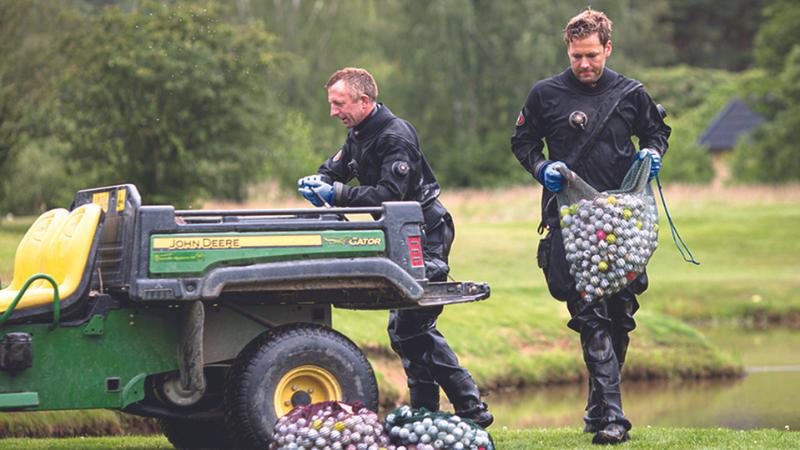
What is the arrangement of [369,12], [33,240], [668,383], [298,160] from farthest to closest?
[369,12] → [298,160] → [668,383] → [33,240]

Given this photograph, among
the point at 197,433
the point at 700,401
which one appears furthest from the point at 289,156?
the point at 197,433

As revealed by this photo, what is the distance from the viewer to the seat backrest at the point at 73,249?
735 cm

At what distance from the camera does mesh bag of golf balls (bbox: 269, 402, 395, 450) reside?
272 inches

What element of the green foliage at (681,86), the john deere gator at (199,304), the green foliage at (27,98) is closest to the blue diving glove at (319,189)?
the john deere gator at (199,304)

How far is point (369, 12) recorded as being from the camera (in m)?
59.8

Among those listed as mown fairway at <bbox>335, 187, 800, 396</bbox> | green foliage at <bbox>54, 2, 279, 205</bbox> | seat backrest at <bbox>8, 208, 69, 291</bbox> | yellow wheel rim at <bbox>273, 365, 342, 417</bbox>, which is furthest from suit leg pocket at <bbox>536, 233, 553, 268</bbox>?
green foliage at <bbox>54, 2, 279, 205</bbox>

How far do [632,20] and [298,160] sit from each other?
1164 inches

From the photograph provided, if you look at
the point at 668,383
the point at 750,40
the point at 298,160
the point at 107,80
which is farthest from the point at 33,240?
the point at 750,40

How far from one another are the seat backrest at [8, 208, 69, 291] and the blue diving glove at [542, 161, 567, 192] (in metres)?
2.79

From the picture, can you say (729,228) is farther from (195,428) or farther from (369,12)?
(369,12)

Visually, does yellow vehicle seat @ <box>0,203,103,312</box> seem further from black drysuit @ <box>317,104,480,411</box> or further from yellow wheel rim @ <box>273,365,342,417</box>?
black drysuit @ <box>317,104,480,411</box>

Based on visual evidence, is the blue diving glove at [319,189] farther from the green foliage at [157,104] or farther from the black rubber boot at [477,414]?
the green foliage at [157,104]

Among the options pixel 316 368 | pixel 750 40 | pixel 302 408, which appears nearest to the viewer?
pixel 302 408

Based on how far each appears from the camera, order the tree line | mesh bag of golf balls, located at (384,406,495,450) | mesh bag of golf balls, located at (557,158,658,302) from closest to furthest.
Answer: mesh bag of golf balls, located at (384,406,495,450) < mesh bag of golf balls, located at (557,158,658,302) < the tree line
